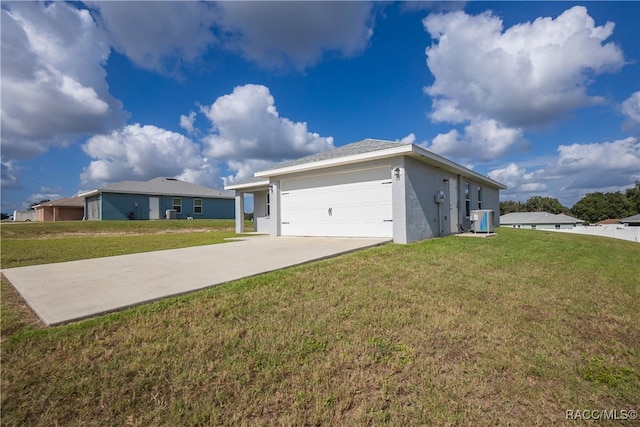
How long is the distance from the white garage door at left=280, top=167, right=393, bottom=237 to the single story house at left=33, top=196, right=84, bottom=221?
31183mm

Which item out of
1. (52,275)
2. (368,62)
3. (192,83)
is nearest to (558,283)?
(52,275)

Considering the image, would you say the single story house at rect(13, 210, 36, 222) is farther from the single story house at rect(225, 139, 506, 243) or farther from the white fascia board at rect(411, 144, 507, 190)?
the white fascia board at rect(411, 144, 507, 190)

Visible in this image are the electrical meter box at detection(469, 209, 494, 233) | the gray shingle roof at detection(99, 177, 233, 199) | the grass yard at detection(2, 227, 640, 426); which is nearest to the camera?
the grass yard at detection(2, 227, 640, 426)

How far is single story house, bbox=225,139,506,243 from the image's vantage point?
9.24m

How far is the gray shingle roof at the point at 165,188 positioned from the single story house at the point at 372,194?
16686mm

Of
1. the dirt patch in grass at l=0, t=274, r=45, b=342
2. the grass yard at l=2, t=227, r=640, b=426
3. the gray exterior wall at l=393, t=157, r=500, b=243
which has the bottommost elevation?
the grass yard at l=2, t=227, r=640, b=426

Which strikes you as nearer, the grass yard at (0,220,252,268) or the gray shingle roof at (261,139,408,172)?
the gray shingle roof at (261,139,408,172)

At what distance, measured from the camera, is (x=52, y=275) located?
539 centimetres

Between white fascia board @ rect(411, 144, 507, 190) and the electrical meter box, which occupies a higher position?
white fascia board @ rect(411, 144, 507, 190)

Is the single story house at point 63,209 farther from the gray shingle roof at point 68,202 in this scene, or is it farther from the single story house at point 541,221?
the single story house at point 541,221

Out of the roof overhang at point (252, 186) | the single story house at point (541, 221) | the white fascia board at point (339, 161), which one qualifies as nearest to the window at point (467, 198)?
the white fascia board at point (339, 161)

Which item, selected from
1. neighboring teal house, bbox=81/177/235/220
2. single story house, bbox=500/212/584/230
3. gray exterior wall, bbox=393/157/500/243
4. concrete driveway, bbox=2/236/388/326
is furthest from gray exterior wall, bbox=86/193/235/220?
single story house, bbox=500/212/584/230

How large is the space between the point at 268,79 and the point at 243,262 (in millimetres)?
10073

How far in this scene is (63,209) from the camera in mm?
31609
